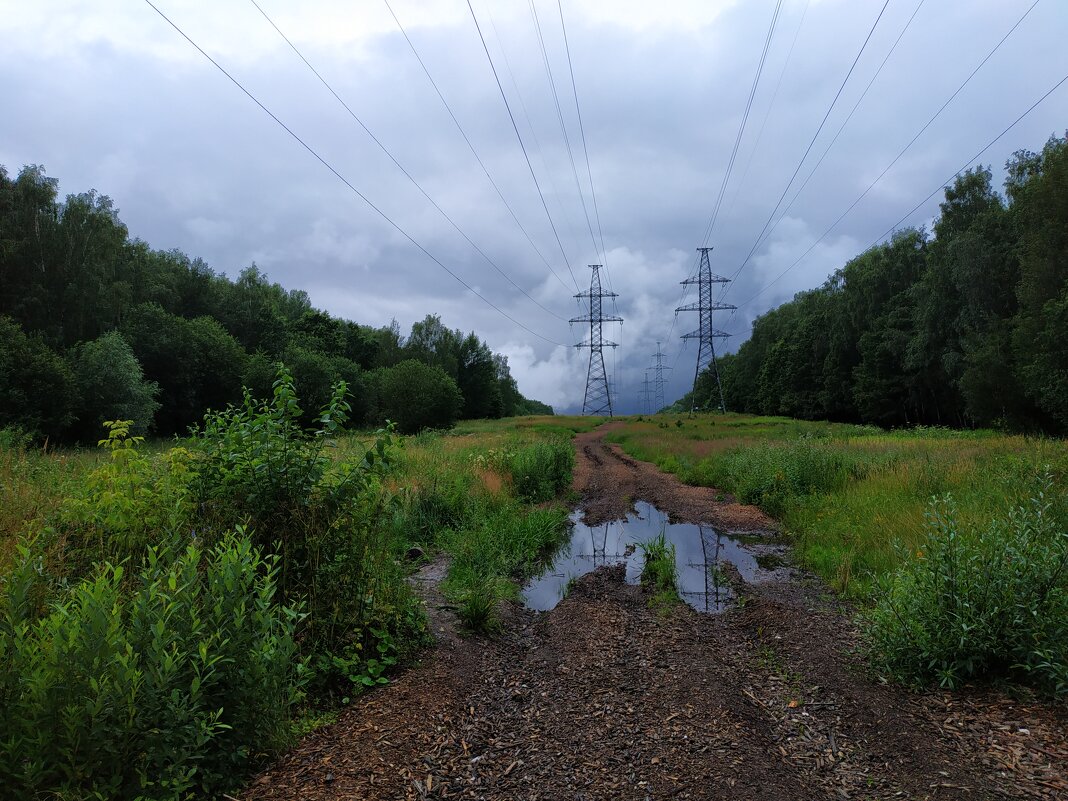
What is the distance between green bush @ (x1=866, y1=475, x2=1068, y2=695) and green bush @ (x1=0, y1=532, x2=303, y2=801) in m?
4.78

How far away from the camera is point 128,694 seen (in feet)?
8.41

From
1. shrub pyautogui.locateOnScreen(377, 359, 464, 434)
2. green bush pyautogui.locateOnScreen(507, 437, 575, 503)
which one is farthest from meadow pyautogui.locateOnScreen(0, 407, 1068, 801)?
shrub pyautogui.locateOnScreen(377, 359, 464, 434)

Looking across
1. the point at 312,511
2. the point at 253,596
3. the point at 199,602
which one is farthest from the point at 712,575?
the point at 199,602

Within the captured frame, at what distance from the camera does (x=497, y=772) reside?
3.43 meters

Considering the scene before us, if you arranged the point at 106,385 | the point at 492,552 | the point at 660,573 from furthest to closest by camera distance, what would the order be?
the point at 106,385 → the point at 492,552 → the point at 660,573

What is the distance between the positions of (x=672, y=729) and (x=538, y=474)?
1153 cm

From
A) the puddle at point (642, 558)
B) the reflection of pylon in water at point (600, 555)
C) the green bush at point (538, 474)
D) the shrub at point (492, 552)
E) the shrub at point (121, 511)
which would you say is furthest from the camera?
the green bush at point (538, 474)

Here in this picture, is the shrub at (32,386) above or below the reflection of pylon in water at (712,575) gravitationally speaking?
above

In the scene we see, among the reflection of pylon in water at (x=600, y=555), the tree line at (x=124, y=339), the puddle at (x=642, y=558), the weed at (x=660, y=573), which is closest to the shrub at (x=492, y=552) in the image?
the puddle at (x=642, y=558)

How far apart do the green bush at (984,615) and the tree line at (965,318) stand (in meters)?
29.4

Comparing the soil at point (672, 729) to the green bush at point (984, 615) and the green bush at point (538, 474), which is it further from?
the green bush at point (538, 474)

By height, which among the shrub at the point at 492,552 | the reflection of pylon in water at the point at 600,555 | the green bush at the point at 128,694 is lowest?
the reflection of pylon in water at the point at 600,555

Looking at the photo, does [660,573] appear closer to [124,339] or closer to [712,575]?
[712,575]

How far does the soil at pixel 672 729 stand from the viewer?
3.10 m
